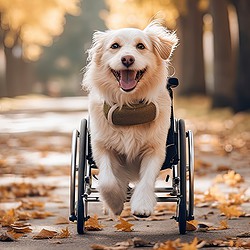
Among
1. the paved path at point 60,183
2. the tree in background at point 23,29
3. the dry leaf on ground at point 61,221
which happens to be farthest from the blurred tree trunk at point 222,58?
the dry leaf on ground at point 61,221

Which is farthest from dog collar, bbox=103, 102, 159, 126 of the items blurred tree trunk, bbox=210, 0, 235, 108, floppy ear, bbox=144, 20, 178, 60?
blurred tree trunk, bbox=210, 0, 235, 108

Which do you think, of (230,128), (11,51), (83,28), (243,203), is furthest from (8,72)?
(243,203)

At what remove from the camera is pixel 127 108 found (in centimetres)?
626

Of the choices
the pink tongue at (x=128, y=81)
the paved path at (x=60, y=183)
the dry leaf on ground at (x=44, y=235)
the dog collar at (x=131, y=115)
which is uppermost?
the pink tongue at (x=128, y=81)

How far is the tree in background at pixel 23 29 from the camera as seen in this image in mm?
40834

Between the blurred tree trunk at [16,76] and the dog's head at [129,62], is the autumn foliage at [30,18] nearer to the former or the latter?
the blurred tree trunk at [16,76]

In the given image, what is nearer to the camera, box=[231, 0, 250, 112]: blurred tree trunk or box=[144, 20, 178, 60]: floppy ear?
box=[144, 20, 178, 60]: floppy ear

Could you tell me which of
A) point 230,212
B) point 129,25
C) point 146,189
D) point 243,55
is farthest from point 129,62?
point 129,25

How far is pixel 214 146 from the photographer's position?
1552cm

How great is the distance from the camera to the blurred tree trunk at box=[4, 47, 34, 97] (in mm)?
49844

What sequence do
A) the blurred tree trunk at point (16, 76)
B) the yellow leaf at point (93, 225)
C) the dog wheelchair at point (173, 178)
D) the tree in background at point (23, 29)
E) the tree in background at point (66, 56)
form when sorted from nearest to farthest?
1. the dog wheelchair at point (173, 178)
2. the yellow leaf at point (93, 225)
3. the tree in background at point (23, 29)
4. the blurred tree trunk at point (16, 76)
5. the tree in background at point (66, 56)

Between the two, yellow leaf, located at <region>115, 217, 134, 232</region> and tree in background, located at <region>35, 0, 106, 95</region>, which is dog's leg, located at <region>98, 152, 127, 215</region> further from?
tree in background, located at <region>35, 0, 106, 95</region>

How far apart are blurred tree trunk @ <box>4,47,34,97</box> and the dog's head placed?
40.3 m

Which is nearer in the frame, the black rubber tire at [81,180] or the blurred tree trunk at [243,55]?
the black rubber tire at [81,180]
